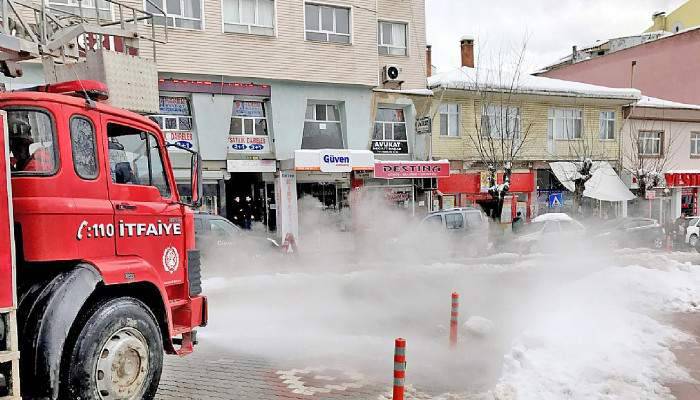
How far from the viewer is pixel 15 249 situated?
3.51 meters

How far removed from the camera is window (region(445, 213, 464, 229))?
16156mm

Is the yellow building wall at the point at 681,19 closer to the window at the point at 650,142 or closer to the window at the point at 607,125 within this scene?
the window at the point at 650,142

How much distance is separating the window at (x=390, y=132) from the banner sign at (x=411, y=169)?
3.75ft

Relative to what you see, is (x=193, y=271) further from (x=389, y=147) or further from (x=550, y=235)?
(x=389, y=147)

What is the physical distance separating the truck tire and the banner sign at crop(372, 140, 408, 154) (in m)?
15.9

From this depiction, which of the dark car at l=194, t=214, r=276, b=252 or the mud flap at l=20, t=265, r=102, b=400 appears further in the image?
the dark car at l=194, t=214, r=276, b=252

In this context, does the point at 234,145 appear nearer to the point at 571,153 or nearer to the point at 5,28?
the point at 5,28

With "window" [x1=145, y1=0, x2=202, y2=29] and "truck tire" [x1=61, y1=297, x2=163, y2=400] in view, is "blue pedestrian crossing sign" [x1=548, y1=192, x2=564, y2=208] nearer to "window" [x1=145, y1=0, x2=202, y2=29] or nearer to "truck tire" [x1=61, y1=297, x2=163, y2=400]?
"window" [x1=145, y1=0, x2=202, y2=29]

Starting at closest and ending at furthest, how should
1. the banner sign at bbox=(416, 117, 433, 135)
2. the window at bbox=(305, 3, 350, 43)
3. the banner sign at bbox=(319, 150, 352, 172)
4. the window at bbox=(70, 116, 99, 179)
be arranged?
the window at bbox=(70, 116, 99, 179), the banner sign at bbox=(319, 150, 352, 172), the window at bbox=(305, 3, 350, 43), the banner sign at bbox=(416, 117, 433, 135)

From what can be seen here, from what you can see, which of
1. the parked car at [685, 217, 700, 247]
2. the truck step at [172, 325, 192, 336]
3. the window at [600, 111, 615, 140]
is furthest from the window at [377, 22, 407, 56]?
the truck step at [172, 325, 192, 336]

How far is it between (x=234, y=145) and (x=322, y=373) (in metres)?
12.5

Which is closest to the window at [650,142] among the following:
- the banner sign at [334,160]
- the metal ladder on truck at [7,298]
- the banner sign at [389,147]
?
the banner sign at [389,147]

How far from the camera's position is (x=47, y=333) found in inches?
138

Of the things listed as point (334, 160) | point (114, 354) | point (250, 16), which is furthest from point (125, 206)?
point (250, 16)
